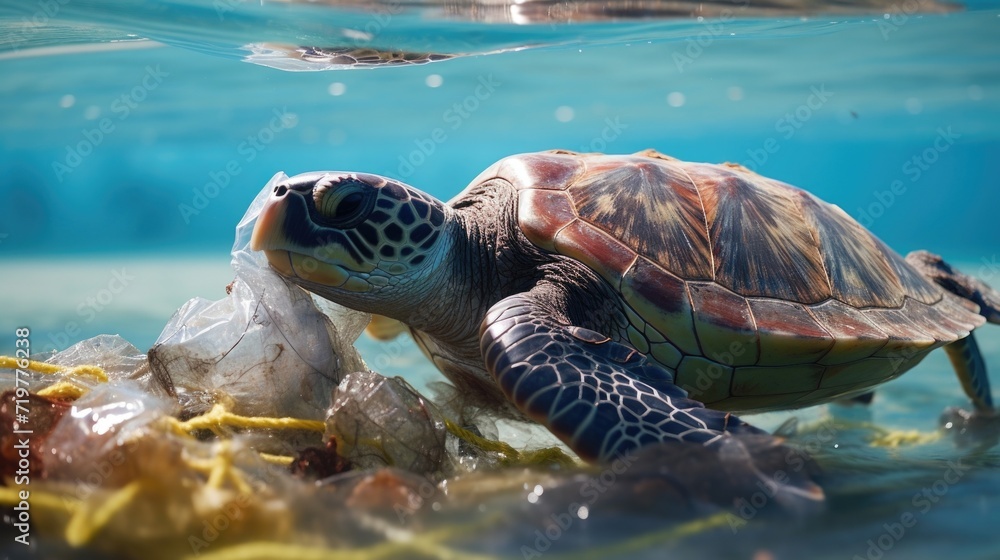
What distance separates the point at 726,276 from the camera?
7.25ft

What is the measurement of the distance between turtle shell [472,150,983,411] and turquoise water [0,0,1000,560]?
372 mm

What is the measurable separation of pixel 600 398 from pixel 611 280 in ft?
1.88

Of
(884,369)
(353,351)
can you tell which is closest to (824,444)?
(884,369)

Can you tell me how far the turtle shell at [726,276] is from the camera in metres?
2.10

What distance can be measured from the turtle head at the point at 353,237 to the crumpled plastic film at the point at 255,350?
10cm

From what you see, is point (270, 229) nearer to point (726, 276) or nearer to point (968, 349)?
point (726, 276)

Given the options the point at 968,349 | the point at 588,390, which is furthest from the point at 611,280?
the point at 968,349

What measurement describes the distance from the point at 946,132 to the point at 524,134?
376 inches

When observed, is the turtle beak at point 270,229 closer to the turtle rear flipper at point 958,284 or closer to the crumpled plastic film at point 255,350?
the crumpled plastic film at point 255,350

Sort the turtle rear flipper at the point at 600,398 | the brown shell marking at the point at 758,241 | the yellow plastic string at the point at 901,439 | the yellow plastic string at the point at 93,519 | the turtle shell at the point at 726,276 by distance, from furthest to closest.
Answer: the yellow plastic string at the point at 901,439, the brown shell marking at the point at 758,241, the turtle shell at the point at 726,276, the turtle rear flipper at the point at 600,398, the yellow plastic string at the point at 93,519

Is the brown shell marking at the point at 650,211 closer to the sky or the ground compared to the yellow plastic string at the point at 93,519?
closer to the sky

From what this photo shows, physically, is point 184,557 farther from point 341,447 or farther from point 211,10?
point 211,10

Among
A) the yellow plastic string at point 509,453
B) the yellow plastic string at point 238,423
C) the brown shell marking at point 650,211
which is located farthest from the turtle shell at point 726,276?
the yellow plastic string at point 238,423

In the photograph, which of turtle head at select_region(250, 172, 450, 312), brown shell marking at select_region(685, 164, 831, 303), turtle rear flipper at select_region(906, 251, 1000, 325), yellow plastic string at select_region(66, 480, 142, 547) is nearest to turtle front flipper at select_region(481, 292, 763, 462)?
turtle head at select_region(250, 172, 450, 312)
